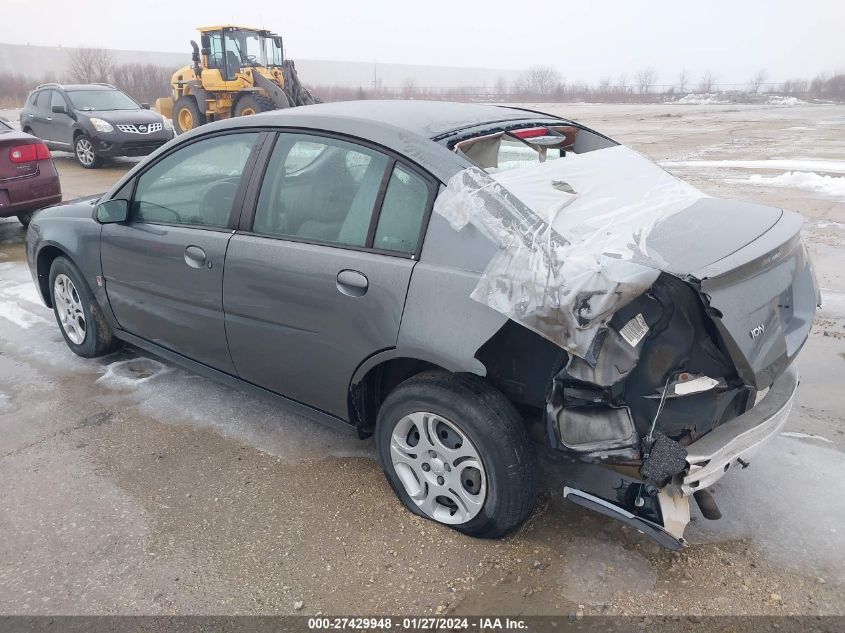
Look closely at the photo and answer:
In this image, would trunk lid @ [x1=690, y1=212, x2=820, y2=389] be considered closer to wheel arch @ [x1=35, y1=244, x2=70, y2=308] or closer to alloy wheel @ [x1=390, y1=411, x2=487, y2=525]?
alloy wheel @ [x1=390, y1=411, x2=487, y2=525]

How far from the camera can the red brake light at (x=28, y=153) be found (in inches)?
276

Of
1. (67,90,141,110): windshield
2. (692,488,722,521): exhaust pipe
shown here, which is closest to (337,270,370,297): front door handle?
(692,488,722,521): exhaust pipe

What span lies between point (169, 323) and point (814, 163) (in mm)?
13032

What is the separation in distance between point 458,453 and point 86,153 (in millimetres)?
12413

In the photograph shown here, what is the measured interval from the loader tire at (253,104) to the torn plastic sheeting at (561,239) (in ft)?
44.1

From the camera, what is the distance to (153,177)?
3.50m

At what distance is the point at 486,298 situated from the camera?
7.21ft

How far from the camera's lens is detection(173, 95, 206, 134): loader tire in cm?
1612

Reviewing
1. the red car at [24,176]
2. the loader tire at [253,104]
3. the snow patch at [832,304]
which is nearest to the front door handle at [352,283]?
the snow patch at [832,304]

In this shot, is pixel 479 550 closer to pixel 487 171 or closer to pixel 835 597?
pixel 835 597

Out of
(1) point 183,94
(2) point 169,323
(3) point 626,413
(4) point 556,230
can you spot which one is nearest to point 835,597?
(3) point 626,413

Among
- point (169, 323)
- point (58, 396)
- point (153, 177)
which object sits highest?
point (153, 177)

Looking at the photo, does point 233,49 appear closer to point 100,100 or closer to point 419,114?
point 100,100

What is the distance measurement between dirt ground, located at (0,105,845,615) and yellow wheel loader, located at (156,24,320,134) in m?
12.7
